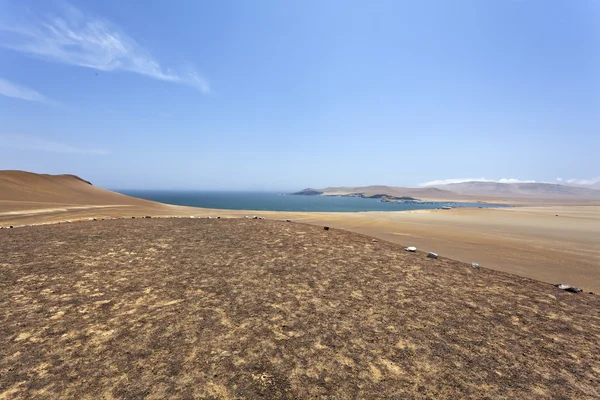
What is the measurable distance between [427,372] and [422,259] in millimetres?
7825

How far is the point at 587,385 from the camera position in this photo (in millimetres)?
4312

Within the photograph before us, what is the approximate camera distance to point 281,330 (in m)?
5.64

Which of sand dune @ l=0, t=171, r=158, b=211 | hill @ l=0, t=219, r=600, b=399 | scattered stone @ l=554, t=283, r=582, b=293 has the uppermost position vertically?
sand dune @ l=0, t=171, r=158, b=211

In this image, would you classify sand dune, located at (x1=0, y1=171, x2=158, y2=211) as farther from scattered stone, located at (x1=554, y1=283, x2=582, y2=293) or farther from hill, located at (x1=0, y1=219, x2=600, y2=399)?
scattered stone, located at (x1=554, y1=283, x2=582, y2=293)

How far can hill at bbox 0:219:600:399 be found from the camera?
13.6 ft

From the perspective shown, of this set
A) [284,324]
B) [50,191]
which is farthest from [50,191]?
[284,324]

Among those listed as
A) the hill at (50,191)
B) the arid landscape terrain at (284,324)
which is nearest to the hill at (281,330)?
the arid landscape terrain at (284,324)

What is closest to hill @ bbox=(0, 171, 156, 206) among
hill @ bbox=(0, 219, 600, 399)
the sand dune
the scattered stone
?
the sand dune

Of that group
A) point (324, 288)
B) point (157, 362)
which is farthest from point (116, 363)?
point (324, 288)

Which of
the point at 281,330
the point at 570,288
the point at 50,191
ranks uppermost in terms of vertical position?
the point at 50,191

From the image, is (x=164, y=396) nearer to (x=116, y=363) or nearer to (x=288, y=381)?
(x=116, y=363)

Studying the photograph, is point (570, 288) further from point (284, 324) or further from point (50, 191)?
point (50, 191)

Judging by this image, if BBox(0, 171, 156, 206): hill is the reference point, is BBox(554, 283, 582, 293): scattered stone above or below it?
below

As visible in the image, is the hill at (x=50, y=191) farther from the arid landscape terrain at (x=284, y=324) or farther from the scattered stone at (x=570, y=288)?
the scattered stone at (x=570, y=288)
